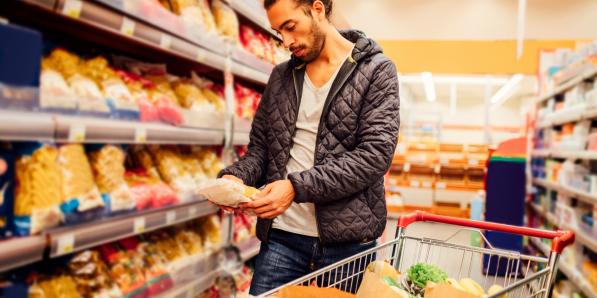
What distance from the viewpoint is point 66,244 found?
5.69 ft

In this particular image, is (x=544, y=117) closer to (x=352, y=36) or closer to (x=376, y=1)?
(x=376, y=1)

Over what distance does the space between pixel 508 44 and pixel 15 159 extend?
7.77m

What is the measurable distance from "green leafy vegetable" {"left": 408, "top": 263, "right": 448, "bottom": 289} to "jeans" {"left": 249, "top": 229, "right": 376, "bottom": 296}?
0.31 m

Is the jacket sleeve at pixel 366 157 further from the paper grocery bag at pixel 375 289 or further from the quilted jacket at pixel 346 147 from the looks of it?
the paper grocery bag at pixel 375 289

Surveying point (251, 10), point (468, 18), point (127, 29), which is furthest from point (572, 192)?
point (468, 18)

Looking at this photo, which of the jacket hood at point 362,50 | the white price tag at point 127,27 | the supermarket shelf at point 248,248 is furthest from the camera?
the supermarket shelf at point 248,248

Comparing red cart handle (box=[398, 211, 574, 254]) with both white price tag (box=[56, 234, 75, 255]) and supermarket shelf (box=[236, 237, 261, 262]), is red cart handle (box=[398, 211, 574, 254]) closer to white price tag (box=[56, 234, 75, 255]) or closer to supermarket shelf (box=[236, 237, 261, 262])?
white price tag (box=[56, 234, 75, 255])

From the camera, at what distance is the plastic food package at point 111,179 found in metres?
2.06

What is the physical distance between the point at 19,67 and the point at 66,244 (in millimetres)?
612

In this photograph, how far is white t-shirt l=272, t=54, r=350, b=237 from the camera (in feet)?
5.68

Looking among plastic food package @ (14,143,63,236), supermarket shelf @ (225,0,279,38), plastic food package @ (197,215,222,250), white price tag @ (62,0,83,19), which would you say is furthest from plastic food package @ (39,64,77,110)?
supermarket shelf @ (225,0,279,38)

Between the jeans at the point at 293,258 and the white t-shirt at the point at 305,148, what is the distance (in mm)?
34

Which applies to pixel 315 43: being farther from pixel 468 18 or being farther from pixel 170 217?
pixel 468 18

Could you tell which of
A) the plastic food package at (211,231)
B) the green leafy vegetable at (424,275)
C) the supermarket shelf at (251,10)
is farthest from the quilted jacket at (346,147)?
the supermarket shelf at (251,10)
